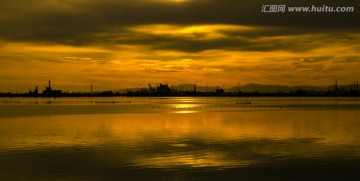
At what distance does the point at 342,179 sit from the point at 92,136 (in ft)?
68.4

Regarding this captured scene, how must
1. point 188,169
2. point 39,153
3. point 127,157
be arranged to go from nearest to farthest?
point 188,169
point 127,157
point 39,153

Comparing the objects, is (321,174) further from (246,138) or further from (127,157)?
(246,138)

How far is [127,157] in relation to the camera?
79.0 ft

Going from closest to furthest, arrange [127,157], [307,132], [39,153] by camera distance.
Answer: [127,157] → [39,153] → [307,132]

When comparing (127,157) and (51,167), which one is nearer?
(51,167)

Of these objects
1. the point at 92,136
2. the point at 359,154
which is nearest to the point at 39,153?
the point at 92,136

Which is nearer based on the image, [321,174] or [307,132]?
[321,174]

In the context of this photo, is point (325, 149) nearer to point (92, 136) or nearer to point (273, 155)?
point (273, 155)

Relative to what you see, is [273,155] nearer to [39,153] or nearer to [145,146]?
[145,146]

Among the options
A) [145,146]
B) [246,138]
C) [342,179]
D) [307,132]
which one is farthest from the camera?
[307,132]

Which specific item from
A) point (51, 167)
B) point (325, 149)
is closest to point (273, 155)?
point (325, 149)

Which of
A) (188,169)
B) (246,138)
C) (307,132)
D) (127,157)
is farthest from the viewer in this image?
(307,132)

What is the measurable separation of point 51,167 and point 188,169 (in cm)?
618

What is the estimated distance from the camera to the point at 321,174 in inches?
770
